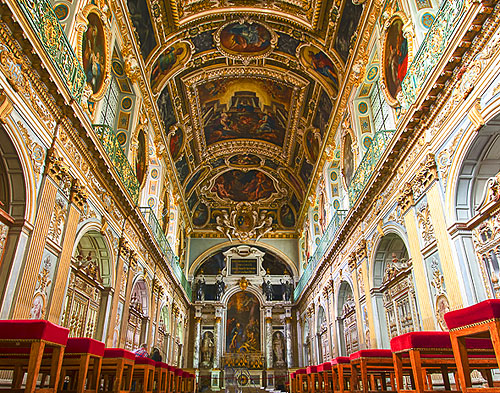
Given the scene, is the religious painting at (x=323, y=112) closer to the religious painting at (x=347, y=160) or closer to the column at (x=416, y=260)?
the religious painting at (x=347, y=160)

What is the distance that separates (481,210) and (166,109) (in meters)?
11.5

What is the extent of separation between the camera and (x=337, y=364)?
6.07 meters

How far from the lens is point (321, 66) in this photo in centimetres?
1359

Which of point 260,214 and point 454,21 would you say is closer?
point 454,21

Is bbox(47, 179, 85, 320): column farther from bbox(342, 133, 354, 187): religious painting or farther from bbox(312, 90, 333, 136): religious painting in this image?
bbox(312, 90, 333, 136): religious painting

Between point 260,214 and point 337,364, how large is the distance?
1820cm

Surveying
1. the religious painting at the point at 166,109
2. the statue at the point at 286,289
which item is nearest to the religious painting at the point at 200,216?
the statue at the point at 286,289

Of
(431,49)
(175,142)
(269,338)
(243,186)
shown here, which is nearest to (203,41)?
(175,142)

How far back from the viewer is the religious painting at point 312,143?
1605 cm

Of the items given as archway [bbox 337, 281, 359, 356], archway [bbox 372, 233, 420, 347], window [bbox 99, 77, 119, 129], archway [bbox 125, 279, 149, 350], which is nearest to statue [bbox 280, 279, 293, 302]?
archway [bbox 337, 281, 359, 356]

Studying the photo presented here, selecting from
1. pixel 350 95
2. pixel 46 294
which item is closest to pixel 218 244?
pixel 350 95

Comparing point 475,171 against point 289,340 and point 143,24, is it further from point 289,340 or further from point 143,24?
point 289,340

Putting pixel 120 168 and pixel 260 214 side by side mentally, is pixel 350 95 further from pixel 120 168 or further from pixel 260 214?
pixel 260 214

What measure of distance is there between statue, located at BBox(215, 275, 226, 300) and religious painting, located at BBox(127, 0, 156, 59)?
14216 mm
